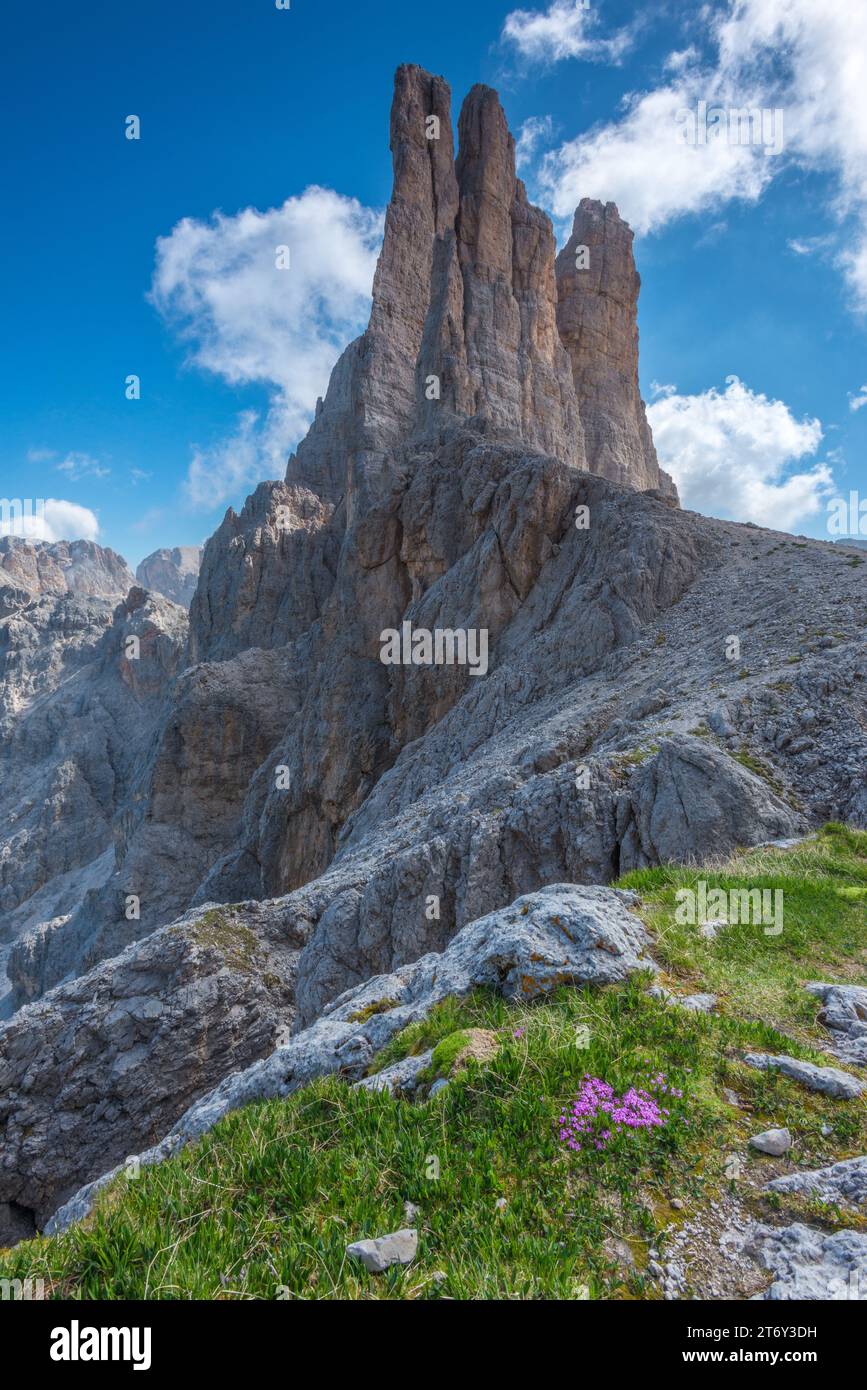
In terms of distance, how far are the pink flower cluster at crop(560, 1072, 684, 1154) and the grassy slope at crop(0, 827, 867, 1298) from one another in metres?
0.09

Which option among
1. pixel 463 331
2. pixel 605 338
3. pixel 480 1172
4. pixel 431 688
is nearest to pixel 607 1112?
pixel 480 1172

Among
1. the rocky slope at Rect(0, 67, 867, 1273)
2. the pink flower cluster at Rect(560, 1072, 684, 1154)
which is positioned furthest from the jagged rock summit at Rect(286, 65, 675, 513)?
the pink flower cluster at Rect(560, 1072, 684, 1154)

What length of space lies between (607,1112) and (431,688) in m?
37.8

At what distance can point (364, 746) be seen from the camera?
47.0 m

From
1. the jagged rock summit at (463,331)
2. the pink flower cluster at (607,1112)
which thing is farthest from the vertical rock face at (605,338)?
→ the pink flower cluster at (607,1112)

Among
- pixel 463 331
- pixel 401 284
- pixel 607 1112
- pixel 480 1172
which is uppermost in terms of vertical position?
pixel 401 284

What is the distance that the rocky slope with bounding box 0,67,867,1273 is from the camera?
1727 centimetres

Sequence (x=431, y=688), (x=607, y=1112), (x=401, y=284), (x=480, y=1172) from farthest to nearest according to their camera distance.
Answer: (x=401, y=284) < (x=431, y=688) < (x=607, y=1112) < (x=480, y=1172)

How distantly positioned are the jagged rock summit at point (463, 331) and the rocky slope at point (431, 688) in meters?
0.41

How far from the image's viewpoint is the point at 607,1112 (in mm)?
4469

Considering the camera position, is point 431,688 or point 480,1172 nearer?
point 480,1172

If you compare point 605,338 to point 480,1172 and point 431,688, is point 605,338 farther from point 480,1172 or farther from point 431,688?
point 480,1172

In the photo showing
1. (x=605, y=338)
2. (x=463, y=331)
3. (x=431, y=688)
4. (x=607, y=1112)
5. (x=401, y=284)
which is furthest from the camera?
(x=605, y=338)
